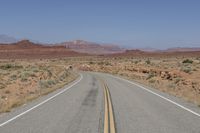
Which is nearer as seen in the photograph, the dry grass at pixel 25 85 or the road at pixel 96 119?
the road at pixel 96 119

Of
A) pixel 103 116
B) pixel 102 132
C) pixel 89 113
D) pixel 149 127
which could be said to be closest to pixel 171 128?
pixel 149 127

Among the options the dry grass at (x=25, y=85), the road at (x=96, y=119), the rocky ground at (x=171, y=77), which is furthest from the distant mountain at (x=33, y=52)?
the road at (x=96, y=119)

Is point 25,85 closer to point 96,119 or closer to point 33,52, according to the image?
point 96,119

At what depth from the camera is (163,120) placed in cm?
1049

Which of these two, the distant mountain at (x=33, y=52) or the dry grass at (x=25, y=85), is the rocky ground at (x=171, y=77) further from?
the distant mountain at (x=33, y=52)

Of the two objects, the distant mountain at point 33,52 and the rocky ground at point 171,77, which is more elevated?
the rocky ground at point 171,77

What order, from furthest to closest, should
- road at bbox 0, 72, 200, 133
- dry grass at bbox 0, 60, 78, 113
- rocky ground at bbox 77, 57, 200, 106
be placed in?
1. rocky ground at bbox 77, 57, 200, 106
2. dry grass at bbox 0, 60, 78, 113
3. road at bbox 0, 72, 200, 133

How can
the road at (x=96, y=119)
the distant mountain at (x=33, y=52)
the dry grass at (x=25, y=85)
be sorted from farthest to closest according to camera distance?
the distant mountain at (x=33, y=52) < the dry grass at (x=25, y=85) < the road at (x=96, y=119)

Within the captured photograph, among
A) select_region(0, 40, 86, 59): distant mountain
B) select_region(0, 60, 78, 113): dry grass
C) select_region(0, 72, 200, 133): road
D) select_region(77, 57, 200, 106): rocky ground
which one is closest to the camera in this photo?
select_region(0, 72, 200, 133): road

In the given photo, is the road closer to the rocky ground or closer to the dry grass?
the dry grass

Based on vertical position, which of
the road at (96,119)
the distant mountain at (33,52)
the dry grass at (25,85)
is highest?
the road at (96,119)

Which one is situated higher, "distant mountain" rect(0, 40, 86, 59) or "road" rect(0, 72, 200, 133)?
"road" rect(0, 72, 200, 133)

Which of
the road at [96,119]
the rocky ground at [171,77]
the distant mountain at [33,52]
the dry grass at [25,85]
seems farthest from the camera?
the distant mountain at [33,52]

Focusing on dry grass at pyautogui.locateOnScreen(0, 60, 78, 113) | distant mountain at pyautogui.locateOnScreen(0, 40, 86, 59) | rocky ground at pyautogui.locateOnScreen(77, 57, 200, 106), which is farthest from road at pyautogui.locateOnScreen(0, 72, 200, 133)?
distant mountain at pyautogui.locateOnScreen(0, 40, 86, 59)
